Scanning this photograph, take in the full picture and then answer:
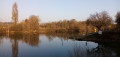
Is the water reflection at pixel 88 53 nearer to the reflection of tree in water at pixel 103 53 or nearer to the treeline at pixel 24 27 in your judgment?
the reflection of tree in water at pixel 103 53

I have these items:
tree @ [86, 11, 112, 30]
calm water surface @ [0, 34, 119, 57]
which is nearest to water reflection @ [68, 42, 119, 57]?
calm water surface @ [0, 34, 119, 57]

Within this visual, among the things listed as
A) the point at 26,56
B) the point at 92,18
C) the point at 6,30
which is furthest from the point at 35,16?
the point at 26,56

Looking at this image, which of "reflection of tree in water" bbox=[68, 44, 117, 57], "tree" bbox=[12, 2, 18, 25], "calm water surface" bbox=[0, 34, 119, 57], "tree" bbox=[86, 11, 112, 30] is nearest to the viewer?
"reflection of tree in water" bbox=[68, 44, 117, 57]

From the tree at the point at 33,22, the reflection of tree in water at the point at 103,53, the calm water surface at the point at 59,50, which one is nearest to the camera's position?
the calm water surface at the point at 59,50

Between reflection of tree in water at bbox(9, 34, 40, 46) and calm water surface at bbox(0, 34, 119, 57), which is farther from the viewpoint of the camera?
reflection of tree in water at bbox(9, 34, 40, 46)

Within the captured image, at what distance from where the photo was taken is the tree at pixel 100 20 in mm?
32397

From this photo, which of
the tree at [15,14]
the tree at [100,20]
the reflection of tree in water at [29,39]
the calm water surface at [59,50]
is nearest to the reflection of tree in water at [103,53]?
the calm water surface at [59,50]

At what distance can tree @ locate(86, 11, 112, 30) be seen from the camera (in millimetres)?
32397

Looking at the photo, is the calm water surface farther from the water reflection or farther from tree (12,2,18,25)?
tree (12,2,18,25)

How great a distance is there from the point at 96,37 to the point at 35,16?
38101 mm

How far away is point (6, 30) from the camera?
5412 centimetres

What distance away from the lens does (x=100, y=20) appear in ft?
109

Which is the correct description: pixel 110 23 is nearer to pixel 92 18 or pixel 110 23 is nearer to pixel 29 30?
pixel 92 18

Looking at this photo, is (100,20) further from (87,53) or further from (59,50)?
(87,53)
